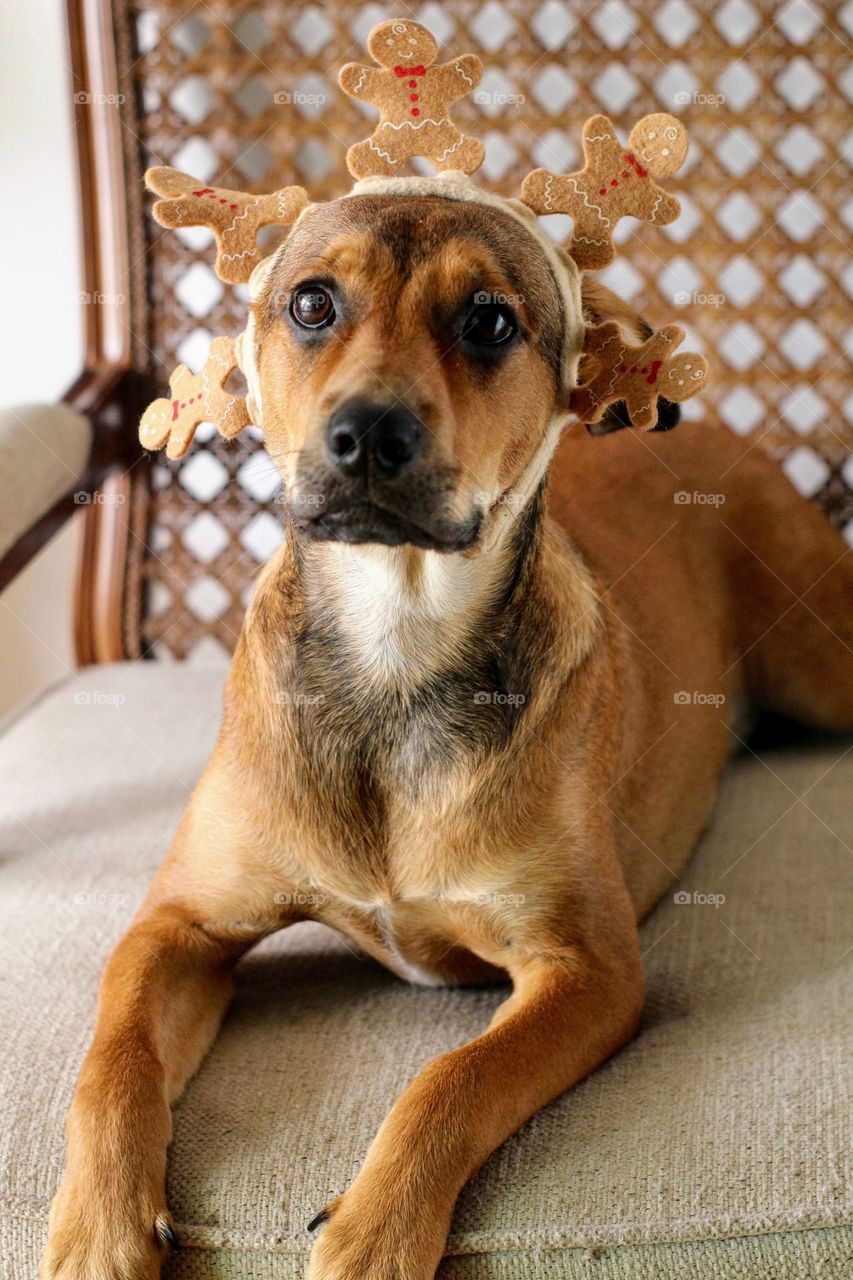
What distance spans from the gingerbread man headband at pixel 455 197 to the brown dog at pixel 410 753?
0.05 m

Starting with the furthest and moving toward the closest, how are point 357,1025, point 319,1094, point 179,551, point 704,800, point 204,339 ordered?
point 204,339, point 179,551, point 704,800, point 357,1025, point 319,1094

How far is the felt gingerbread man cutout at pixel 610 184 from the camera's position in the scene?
1399mm

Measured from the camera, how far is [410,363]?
1.22 metres

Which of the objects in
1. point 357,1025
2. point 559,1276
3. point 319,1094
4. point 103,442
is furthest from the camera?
point 103,442

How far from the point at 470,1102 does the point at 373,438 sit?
1.97 feet

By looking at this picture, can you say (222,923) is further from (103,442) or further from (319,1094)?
(103,442)

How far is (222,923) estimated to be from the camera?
1.45m

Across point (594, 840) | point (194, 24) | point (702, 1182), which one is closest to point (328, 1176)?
point (702, 1182)

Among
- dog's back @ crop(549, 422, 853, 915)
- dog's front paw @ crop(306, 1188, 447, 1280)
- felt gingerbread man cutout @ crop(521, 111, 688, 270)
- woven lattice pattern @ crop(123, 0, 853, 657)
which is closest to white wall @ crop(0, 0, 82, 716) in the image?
woven lattice pattern @ crop(123, 0, 853, 657)

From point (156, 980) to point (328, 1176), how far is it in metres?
0.30

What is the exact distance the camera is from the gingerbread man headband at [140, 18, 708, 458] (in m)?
1.40

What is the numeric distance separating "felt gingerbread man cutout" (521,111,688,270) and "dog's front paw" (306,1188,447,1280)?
3.26 feet

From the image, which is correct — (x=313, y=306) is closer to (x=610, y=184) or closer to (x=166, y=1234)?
(x=610, y=184)

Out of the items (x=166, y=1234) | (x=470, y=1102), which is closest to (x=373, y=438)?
(x=470, y=1102)
